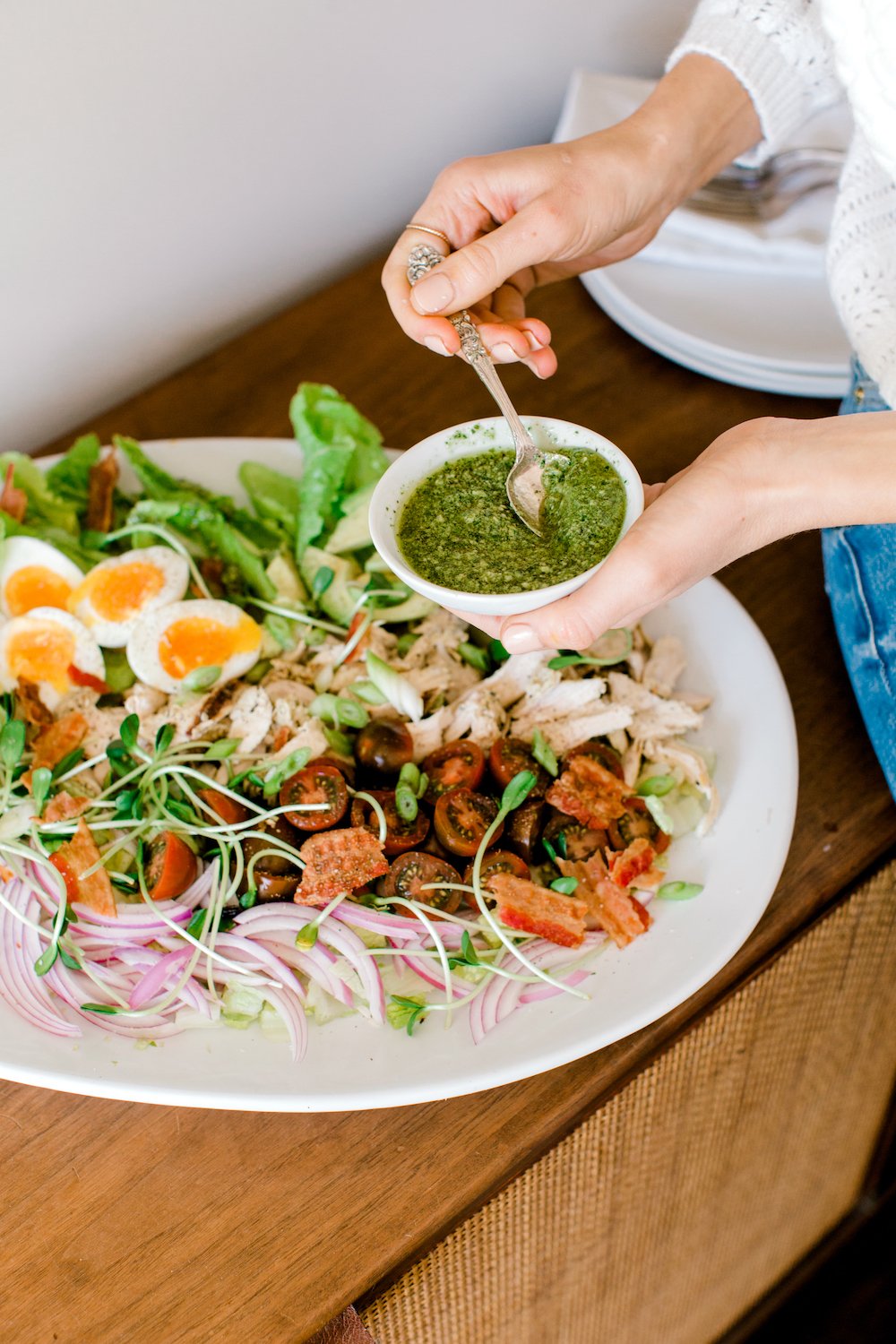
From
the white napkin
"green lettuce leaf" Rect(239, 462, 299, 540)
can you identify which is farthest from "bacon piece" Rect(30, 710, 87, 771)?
the white napkin

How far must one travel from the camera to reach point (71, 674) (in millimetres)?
1591

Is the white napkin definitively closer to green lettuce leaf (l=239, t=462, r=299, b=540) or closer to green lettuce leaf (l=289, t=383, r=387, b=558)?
green lettuce leaf (l=289, t=383, r=387, b=558)

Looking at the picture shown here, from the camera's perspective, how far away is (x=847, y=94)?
1.40 m

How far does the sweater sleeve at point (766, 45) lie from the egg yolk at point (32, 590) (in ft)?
4.09

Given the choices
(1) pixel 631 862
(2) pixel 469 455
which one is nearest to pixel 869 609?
(1) pixel 631 862

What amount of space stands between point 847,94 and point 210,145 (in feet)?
3.63

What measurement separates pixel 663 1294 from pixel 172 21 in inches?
96.2

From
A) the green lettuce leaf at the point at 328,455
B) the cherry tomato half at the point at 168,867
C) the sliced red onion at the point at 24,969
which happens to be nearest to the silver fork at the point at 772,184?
the green lettuce leaf at the point at 328,455

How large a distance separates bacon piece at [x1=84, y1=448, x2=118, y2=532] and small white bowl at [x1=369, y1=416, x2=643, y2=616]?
0.74 m

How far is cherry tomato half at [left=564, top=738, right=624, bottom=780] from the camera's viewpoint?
142cm

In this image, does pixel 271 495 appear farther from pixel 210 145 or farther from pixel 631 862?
pixel 631 862

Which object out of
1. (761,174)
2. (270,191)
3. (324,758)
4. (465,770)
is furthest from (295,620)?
(761,174)

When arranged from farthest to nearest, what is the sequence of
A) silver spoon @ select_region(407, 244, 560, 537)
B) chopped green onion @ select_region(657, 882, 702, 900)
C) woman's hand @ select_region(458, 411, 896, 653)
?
chopped green onion @ select_region(657, 882, 702, 900) → silver spoon @ select_region(407, 244, 560, 537) → woman's hand @ select_region(458, 411, 896, 653)

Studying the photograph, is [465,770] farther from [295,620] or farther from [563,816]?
[295,620]
